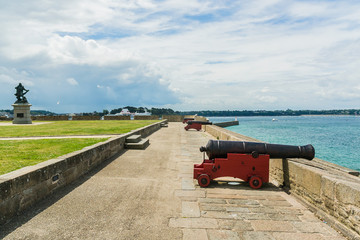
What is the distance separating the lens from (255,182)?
239 inches

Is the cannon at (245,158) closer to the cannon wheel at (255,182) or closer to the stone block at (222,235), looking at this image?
the cannon wheel at (255,182)

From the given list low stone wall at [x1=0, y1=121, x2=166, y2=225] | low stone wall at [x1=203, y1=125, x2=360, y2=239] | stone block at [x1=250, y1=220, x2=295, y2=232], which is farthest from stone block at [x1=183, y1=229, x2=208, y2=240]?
low stone wall at [x1=0, y1=121, x2=166, y2=225]

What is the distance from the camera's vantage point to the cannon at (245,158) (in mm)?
6121

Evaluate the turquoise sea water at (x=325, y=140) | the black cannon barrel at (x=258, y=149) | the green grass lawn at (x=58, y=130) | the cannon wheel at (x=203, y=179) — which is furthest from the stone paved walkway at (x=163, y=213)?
the turquoise sea water at (x=325, y=140)

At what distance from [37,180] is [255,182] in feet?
14.4

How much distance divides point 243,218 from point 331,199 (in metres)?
1.44

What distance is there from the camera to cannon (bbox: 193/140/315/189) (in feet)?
20.1

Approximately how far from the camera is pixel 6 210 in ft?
13.0

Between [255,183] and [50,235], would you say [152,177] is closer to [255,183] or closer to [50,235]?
[255,183]

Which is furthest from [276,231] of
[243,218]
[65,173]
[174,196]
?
[65,173]

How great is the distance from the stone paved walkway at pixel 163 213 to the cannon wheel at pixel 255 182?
146 millimetres

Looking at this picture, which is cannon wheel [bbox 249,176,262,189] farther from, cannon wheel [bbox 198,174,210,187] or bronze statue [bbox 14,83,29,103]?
bronze statue [bbox 14,83,29,103]

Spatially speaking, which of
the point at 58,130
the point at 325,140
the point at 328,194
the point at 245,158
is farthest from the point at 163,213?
the point at 325,140

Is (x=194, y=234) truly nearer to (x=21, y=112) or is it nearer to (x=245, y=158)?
(x=245, y=158)
